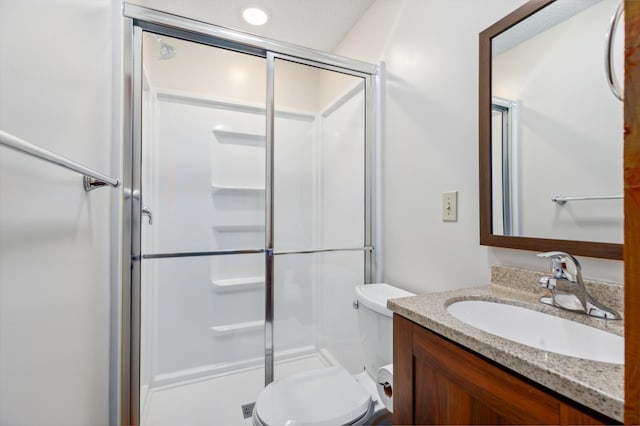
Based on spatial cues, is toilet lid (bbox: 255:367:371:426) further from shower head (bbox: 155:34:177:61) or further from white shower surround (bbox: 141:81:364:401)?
shower head (bbox: 155:34:177:61)

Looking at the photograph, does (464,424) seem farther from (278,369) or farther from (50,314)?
(278,369)

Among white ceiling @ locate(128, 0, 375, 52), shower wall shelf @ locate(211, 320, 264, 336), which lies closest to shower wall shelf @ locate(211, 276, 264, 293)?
shower wall shelf @ locate(211, 320, 264, 336)

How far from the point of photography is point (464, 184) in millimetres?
1117

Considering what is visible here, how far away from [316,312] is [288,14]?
1842mm

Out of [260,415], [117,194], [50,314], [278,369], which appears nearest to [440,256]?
[260,415]

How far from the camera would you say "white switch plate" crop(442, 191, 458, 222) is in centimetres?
115

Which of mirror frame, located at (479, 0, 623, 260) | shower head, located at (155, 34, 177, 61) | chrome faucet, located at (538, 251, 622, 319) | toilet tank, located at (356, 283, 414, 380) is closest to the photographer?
chrome faucet, located at (538, 251, 622, 319)

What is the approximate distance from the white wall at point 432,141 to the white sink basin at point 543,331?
0.18m

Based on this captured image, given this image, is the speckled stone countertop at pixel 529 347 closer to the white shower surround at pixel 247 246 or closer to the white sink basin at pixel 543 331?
the white sink basin at pixel 543 331

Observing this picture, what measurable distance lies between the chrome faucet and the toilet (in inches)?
20.7

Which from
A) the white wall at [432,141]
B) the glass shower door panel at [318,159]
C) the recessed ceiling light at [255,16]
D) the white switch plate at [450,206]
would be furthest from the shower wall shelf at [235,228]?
the recessed ceiling light at [255,16]

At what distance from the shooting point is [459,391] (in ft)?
1.92

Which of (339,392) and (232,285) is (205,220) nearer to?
(232,285)

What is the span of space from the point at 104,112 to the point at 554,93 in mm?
1536
